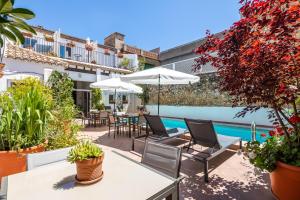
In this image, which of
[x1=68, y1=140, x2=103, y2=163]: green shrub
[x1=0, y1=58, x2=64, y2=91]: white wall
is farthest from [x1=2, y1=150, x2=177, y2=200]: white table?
[x1=0, y1=58, x2=64, y2=91]: white wall

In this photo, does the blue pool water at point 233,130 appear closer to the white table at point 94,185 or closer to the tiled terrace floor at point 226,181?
the tiled terrace floor at point 226,181

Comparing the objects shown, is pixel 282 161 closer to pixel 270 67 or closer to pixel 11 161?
pixel 270 67

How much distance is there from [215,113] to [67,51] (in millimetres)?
15343

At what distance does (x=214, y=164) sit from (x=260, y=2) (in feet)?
13.3

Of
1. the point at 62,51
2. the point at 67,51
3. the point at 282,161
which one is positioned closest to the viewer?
the point at 282,161

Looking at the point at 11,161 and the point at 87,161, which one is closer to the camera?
the point at 87,161

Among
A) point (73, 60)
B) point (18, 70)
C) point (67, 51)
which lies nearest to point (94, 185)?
point (18, 70)

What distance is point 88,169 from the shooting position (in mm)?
1771

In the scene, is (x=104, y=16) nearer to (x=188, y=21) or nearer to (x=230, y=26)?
(x=188, y=21)

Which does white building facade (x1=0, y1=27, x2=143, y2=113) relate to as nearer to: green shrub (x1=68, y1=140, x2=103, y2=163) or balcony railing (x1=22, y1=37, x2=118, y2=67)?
balcony railing (x1=22, y1=37, x2=118, y2=67)

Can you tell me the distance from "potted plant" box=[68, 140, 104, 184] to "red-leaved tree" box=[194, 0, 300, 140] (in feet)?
8.54

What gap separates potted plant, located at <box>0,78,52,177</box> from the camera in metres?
3.14

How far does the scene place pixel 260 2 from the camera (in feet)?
9.01

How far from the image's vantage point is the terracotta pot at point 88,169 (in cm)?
176
